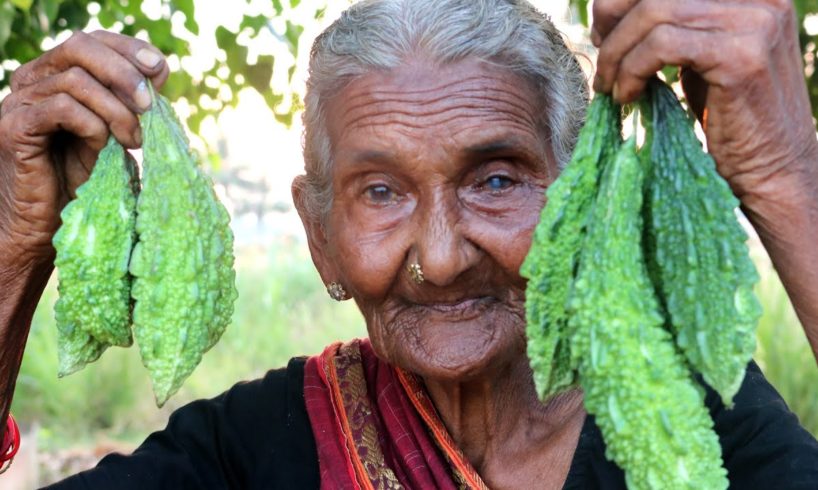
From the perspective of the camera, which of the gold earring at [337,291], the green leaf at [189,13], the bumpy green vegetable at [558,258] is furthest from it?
the green leaf at [189,13]

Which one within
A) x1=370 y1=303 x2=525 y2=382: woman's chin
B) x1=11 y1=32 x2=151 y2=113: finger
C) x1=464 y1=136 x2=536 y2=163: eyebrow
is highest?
x1=11 y1=32 x2=151 y2=113: finger

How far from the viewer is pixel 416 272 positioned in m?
2.51

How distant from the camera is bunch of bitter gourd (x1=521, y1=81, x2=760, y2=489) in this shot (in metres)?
1.63

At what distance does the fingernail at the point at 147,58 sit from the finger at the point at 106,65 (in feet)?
0.08

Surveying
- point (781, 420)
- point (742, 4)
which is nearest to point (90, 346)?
point (742, 4)

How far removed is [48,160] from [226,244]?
2.01 ft

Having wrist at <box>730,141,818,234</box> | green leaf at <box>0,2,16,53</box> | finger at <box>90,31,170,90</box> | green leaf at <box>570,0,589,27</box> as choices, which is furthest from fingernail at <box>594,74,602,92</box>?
green leaf at <box>0,2,16,53</box>

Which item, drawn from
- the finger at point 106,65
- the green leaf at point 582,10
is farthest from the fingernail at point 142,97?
the green leaf at point 582,10

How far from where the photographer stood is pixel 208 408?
323 cm

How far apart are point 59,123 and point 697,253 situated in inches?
57.7

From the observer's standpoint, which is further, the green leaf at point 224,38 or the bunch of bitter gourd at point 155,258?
the green leaf at point 224,38

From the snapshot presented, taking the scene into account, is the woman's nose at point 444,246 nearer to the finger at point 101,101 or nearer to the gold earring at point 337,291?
the gold earring at point 337,291

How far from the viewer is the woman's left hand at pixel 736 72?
171cm

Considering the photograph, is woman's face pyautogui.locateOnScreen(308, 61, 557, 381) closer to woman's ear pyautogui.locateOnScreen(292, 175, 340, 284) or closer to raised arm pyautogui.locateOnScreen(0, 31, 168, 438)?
woman's ear pyautogui.locateOnScreen(292, 175, 340, 284)
